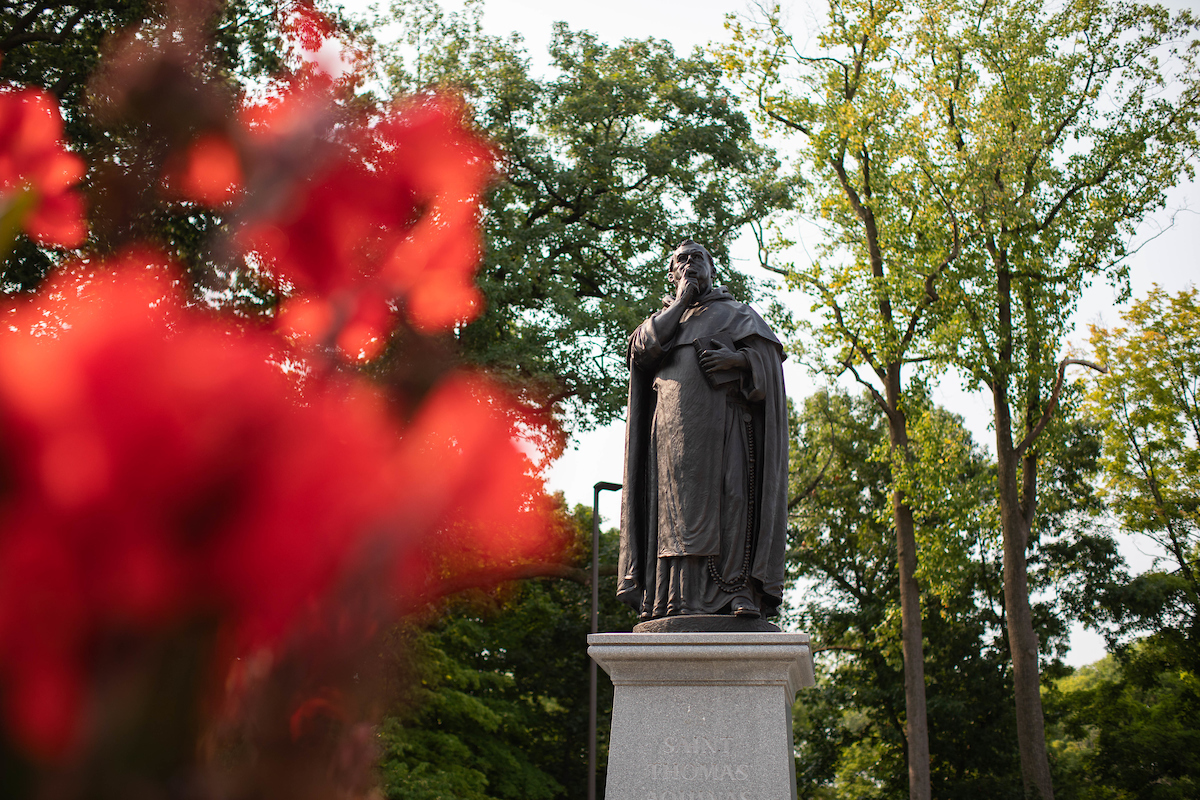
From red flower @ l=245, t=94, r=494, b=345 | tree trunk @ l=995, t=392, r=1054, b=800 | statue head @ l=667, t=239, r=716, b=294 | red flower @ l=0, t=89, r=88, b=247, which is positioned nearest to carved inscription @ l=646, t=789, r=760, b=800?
statue head @ l=667, t=239, r=716, b=294

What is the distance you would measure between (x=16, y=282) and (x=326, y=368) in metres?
12.9

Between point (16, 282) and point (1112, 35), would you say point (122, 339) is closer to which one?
point (16, 282)

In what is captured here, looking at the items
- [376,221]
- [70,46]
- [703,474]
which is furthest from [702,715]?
[70,46]

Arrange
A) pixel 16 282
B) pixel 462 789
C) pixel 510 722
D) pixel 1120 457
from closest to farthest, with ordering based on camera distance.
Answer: pixel 16 282 → pixel 462 789 → pixel 510 722 → pixel 1120 457

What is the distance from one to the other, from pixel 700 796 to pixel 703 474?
1.82 m

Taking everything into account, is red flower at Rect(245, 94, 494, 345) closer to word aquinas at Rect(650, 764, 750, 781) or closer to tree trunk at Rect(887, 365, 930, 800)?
word aquinas at Rect(650, 764, 750, 781)

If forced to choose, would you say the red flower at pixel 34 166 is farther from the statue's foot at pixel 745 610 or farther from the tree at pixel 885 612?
the tree at pixel 885 612

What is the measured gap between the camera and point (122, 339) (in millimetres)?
476

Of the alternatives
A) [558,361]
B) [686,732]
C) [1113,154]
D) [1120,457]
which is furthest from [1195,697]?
[686,732]

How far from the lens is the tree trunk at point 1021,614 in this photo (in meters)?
20.0

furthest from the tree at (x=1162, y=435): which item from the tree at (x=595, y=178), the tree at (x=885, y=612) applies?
the tree at (x=595, y=178)

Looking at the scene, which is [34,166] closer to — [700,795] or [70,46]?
[700,795]

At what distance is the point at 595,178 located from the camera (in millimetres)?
22281

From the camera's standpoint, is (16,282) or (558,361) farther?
(558,361)
